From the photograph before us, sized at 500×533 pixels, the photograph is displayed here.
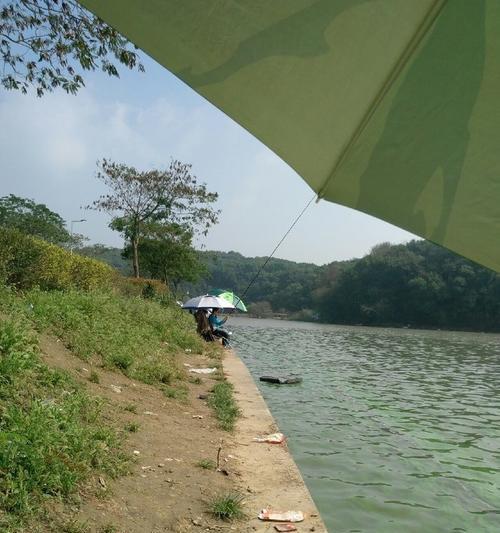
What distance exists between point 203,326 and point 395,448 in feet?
33.0

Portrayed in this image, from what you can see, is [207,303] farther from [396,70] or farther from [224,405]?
[396,70]

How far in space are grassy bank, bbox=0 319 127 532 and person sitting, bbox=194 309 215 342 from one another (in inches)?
432

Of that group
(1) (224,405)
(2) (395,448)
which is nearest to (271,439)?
(1) (224,405)

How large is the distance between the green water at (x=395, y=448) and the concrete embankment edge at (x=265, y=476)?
20.4 inches

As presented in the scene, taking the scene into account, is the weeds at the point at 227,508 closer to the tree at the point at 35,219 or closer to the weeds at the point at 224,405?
the weeds at the point at 224,405

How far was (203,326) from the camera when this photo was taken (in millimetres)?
16562

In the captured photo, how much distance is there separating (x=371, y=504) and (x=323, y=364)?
1284 cm

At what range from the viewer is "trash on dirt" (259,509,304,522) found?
3658 mm

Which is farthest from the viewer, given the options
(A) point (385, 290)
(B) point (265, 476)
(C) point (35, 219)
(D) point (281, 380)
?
(A) point (385, 290)

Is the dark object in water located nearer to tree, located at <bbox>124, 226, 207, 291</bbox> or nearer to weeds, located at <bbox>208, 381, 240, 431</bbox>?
weeds, located at <bbox>208, 381, 240, 431</bbox>

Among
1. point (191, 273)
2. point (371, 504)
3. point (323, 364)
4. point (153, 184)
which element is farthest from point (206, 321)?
point (191, 273)

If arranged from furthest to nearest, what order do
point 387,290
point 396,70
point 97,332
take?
1. point 387,290
2. point 97,332
3. point 396,70

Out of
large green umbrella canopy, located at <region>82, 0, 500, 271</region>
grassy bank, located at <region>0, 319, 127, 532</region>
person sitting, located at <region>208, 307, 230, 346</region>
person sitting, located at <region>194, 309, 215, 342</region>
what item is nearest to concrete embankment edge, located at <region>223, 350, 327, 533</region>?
grassy bank, located at <region>0, 319, 127, 532</region>

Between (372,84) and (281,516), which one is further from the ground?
(372,84)
